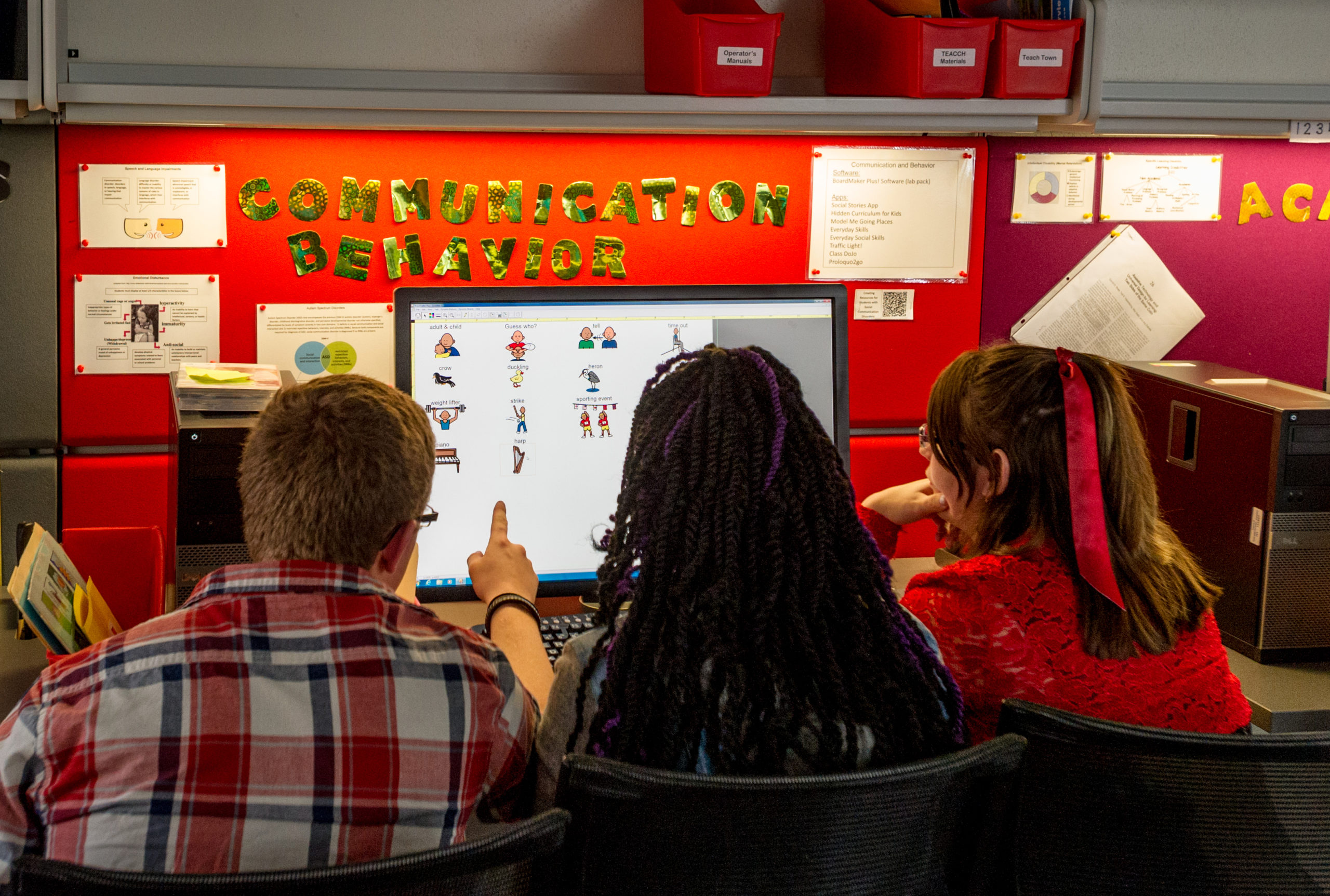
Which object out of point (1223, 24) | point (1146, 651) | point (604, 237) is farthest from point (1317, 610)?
point (604, 237)

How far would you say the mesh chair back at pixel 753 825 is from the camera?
32.5 inches

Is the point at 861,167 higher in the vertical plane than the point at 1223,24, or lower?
lower

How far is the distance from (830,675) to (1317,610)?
1050 millimetres

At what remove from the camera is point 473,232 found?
7.22 feet

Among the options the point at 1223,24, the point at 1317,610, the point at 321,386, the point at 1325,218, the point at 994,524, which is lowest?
the point at 1317,610

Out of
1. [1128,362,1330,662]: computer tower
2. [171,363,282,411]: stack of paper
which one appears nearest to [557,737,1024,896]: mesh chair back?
[171,363,282,411]: stack of paper

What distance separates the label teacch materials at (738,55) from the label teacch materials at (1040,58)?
459 mm

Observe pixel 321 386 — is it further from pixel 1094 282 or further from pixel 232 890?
pixel 1094 282

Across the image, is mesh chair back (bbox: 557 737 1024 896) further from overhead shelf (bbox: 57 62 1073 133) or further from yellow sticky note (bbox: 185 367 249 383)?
overhead shelf (bbox: 57 62 1073 133)

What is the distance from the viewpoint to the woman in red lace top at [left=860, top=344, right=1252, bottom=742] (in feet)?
4.11

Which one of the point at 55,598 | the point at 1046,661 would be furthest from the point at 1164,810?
the point at 55,598

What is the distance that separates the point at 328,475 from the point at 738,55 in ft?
3.71

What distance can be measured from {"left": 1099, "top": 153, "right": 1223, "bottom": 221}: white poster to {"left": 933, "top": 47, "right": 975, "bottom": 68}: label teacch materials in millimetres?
600

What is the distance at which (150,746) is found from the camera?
880 millimetres
